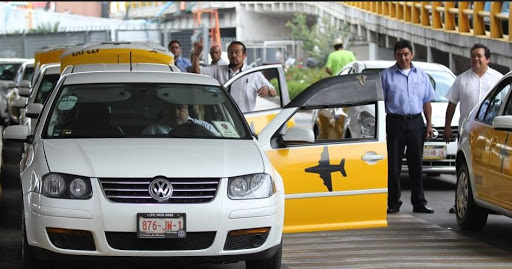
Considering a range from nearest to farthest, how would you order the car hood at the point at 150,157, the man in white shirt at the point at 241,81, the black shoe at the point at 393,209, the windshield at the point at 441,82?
the car hood at the point at 150,157, the black shoe at the point at 393,209, the man in white shirt at the point at 241,81, the windshield at the point at 441,82

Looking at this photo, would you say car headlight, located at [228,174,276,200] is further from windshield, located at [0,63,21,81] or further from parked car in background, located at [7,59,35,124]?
windshield, located at [0,63,21,81]

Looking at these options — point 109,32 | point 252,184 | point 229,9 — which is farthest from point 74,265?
point 229,9

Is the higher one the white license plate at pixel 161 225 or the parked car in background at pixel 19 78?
the white license plate at pixel 161 225

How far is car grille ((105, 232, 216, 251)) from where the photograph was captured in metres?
7.79

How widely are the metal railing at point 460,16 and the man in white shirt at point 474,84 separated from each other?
967 cm

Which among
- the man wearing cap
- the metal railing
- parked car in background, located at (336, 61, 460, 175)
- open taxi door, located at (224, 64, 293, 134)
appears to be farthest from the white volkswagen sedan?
the metal railing

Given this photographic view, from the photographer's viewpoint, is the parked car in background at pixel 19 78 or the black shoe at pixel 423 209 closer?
the black shoe at pixel 423 209

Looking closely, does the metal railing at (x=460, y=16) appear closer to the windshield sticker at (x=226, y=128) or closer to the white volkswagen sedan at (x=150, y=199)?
the windshield sticker at (x=226, y=128)

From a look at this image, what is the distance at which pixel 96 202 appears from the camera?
774 cm

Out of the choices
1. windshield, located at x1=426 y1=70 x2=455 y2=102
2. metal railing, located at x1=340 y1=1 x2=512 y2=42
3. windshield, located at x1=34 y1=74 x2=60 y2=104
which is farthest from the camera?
metal railing, located at x1=340 y1=1 x2=512 y2=42

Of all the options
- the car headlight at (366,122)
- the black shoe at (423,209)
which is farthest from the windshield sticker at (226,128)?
the car headlight at (366,122)

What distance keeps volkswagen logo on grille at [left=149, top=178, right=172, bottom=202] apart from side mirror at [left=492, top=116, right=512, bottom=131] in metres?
3.15

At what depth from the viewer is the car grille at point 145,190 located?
7797 millimetres

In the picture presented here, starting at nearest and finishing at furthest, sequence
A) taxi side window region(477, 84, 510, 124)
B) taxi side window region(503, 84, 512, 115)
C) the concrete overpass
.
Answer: taxi side window region(503, 84, 512, 115) < taxi side window region(477, 84, 510, 124) < the concrete overpass
